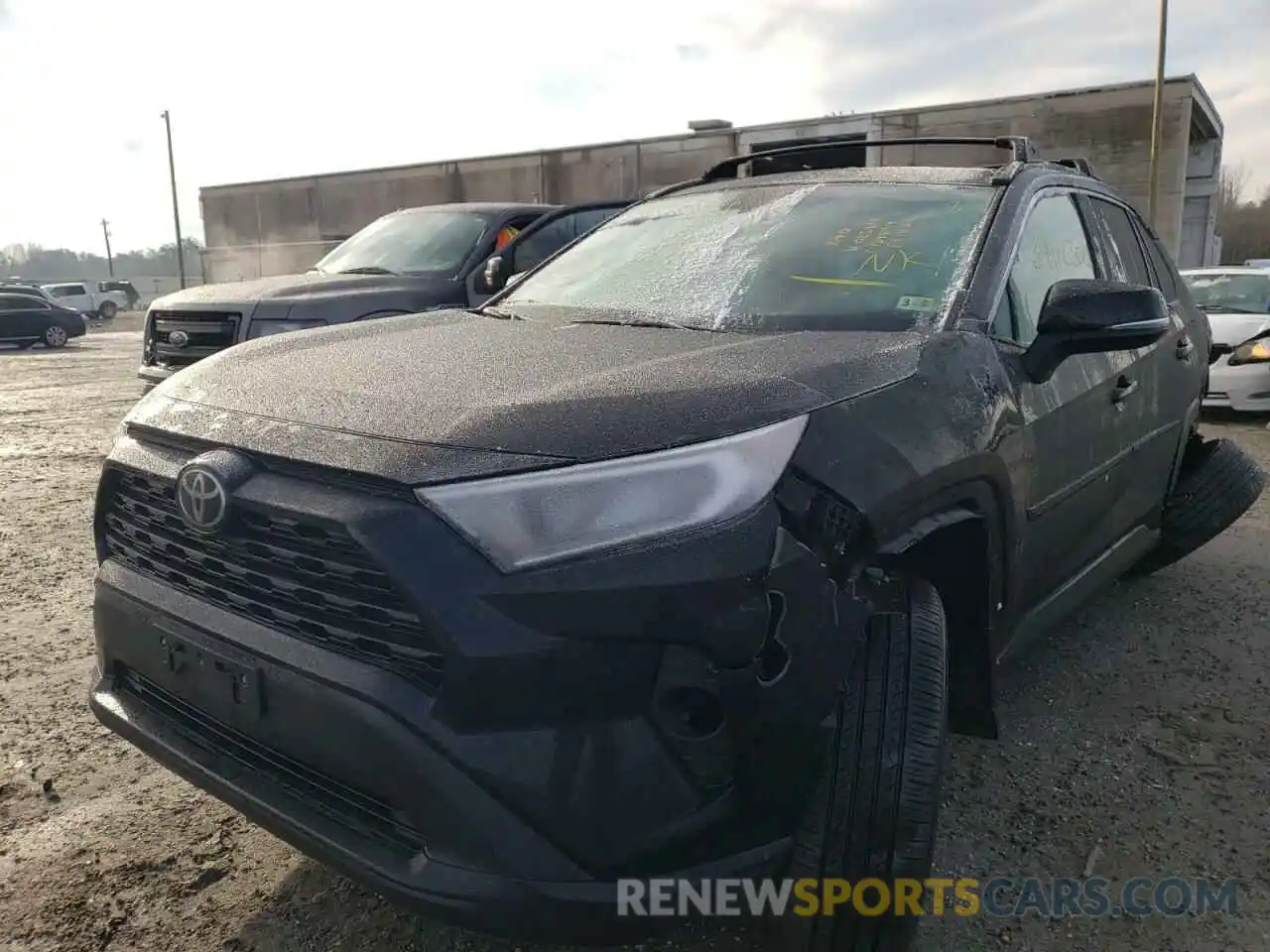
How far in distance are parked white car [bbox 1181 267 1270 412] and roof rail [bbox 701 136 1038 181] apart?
5.63 meters

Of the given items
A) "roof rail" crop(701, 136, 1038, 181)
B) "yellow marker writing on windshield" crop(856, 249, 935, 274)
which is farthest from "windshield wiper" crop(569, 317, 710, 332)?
"roof rail" crop(701, 136, 1038, 181)

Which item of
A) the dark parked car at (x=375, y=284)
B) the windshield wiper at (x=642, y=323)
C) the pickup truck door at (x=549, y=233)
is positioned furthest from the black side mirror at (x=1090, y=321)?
the pickup truck door at (x=549, y=233)

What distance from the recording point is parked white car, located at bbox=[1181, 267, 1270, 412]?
8.66 metres

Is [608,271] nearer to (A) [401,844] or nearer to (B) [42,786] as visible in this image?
(A) [401,844]

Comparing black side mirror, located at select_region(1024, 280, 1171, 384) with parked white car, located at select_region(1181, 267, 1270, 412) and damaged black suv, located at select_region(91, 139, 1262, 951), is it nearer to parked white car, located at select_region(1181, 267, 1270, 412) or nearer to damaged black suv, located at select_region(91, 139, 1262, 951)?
damaged black suv, located at select_region(91, 139, 1262, 951)

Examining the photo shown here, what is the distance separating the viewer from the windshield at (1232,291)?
Answer: 9.96 m

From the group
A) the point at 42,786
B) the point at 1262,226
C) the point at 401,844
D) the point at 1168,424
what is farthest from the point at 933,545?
the point at 1262,226

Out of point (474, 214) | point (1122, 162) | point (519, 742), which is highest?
point (1122, 162)

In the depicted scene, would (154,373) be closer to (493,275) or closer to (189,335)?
(189,335)

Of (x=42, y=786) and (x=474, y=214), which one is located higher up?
(x=474, y=214)

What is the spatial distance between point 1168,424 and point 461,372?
2840mm

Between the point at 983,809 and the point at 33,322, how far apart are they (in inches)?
992

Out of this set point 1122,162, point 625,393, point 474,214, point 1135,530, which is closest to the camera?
point 625,393

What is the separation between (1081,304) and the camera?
2352 mm
